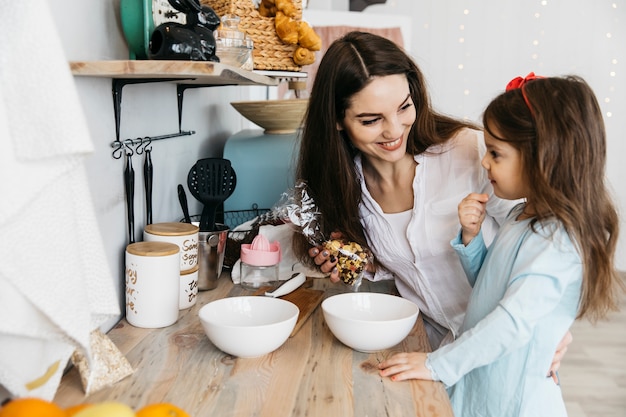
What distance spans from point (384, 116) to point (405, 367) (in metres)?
0.62

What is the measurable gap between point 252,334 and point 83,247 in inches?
13.7

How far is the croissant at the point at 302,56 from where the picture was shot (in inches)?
70.7

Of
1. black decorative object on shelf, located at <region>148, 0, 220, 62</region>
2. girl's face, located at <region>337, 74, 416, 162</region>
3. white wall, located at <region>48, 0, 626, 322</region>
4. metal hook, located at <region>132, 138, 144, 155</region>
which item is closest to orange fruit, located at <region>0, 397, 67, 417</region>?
black decorative object on shelf, located at <region>148, 0, 220, 62</region>

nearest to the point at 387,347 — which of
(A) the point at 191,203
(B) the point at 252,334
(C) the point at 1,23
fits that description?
(B) the point at 252,334

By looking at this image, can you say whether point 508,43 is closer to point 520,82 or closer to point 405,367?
point 520,82

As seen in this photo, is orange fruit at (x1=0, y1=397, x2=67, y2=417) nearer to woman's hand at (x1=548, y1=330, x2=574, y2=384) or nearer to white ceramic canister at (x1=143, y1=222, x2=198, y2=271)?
white ceramic canister at (x1=143, y1=222, x2=198, y2=271)

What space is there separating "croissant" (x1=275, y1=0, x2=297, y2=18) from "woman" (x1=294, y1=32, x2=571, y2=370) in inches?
10.3

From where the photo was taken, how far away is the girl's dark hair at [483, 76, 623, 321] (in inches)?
42.9

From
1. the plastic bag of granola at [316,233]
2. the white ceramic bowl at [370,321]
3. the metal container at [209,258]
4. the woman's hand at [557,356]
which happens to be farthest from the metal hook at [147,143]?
the woman's hand at [557,356]

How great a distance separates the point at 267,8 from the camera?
176 cm

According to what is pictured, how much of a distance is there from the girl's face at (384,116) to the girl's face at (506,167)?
0.89 feet

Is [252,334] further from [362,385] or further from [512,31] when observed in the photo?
[512,31]

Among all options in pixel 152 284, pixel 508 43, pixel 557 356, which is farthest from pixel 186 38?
pixel 508 43

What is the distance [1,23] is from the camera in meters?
0.64
